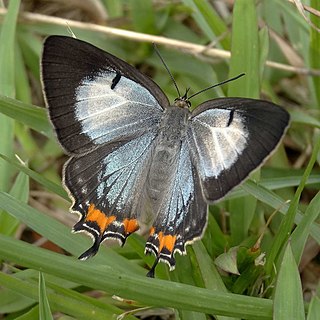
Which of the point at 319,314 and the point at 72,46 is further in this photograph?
the point at 72,46

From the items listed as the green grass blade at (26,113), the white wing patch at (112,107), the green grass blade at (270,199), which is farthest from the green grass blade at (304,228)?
the green grass blade at (26,113)

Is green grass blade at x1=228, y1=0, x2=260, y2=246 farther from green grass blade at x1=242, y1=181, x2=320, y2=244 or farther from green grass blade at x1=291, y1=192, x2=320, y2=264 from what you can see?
green grass blade at x1=291, y1=192, x2=320, y2=264

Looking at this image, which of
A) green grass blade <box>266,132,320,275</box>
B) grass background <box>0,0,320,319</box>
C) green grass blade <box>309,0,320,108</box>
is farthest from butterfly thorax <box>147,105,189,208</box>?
green grass blade <box>309,0,320,108</box>

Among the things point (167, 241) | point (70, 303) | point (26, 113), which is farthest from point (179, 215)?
point (26, 113)

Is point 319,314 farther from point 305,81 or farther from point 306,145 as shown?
point 305,81

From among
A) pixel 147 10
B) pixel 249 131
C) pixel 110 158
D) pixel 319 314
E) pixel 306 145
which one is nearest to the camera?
pixel 319 314

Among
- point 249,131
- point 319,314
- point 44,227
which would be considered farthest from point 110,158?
point 319,314

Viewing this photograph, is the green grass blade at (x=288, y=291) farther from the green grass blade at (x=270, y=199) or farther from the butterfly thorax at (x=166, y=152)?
the butterfly thorax at (x=166, y=152)
